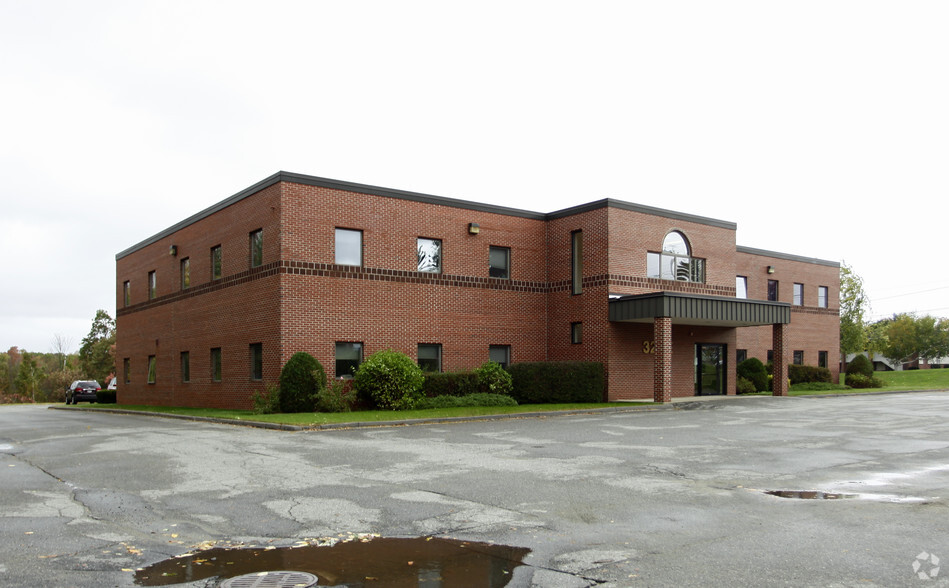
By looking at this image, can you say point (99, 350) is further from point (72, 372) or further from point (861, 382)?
point (861, 382)

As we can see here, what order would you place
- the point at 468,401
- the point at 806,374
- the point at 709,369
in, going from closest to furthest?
the point at 468,401 < the point at 709,369 < the point at 806,374

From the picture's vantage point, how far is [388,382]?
77.8ft

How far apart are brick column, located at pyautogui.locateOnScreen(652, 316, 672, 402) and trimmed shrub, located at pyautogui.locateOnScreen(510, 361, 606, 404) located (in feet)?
6.52

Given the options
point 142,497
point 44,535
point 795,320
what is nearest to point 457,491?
point 142,497

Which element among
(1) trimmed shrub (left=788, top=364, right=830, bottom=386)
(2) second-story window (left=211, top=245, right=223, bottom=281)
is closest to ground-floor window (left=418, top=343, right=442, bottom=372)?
(2) second-story window (left=211, top=245, right=223, bottom=281)

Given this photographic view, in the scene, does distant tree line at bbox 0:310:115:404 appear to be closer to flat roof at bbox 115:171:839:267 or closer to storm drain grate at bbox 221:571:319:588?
flat roof at bbox 115:171:839:267

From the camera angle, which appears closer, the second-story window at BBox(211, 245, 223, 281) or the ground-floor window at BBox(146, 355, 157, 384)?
the second-story window at BBox(211, 245, 223, 281)

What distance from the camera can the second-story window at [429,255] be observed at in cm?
2711

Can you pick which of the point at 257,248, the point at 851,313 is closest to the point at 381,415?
the point at 257,248

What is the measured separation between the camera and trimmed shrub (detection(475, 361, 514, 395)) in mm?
26609

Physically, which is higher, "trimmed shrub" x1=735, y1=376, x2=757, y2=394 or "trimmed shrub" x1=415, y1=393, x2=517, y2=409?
"trimmed shrub" x1=415, y1=393, x2=517, y2=409

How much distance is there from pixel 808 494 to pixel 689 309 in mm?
18178

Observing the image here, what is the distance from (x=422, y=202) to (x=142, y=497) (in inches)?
740

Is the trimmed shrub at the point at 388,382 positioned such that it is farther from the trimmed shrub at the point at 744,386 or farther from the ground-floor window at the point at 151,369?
the trimmed shrub at the point at 744,386
